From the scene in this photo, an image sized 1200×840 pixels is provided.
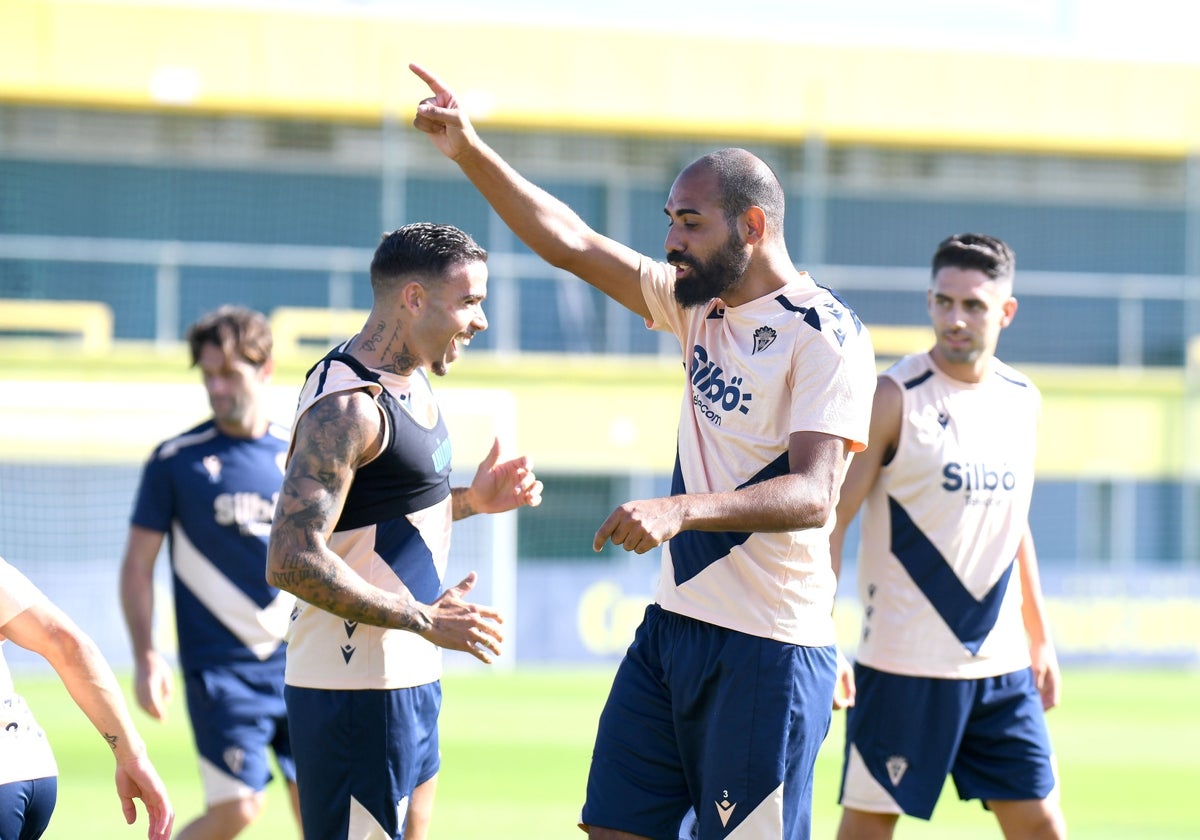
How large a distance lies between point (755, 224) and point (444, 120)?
3.35 feet

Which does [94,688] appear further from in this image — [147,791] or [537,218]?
[537,218]

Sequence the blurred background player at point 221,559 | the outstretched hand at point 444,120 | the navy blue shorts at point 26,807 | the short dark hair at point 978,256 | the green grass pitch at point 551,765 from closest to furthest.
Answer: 1. the navy blue shorts at point 26,807
2. the outstretched hand at point 444,120
3. the short dark hair at point 978,256
4. the blurred background player at point 221,559
5. the green grass pitch at point 551,765

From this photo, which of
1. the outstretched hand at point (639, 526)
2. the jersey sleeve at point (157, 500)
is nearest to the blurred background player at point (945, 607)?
the outstretched hand at point (639, 526)

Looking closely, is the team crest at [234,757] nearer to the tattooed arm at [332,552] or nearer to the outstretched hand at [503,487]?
the outstretched hand at [503,487]

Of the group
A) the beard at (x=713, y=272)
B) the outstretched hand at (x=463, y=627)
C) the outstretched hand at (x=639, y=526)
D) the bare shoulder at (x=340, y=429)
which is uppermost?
the beard at (x=713, y=272)

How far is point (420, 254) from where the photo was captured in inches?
180

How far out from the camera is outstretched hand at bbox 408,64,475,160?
475cm

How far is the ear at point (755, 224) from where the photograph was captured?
14.5ft

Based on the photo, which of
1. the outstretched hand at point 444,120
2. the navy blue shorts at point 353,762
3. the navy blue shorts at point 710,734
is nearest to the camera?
the navy blue shorts at point 710,734

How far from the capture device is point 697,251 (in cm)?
440

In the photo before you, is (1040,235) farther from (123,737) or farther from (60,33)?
(123,737)

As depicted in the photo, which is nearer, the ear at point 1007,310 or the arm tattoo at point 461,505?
the arm tattoo at point 461,505

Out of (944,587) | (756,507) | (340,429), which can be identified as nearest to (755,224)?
(756,507)

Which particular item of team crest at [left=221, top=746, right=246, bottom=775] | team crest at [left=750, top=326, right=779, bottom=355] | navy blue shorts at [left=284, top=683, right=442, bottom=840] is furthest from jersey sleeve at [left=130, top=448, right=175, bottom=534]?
team crest at [left=750, top=326, right=779, bottom=355]
